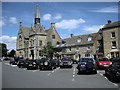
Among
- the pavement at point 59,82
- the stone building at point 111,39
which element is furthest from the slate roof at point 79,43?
the pavement at point 59,82

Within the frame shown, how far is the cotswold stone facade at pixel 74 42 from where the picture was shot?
4241cm

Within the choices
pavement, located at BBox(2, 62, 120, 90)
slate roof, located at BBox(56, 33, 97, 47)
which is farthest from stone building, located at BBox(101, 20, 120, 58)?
pavement, located at BBox(2, 62, 120, 90)

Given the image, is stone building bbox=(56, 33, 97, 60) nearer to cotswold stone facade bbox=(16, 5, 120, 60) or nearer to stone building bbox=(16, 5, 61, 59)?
cotswold stone facade bbox=(16, 5, 120, 60)

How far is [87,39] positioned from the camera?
5353cm

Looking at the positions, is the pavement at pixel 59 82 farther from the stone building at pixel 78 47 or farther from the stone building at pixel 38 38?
the stone building at pixel 38 38

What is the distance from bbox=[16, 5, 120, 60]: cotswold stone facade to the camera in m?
42.4

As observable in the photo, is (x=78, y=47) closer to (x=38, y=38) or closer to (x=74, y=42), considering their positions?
(x=74, y=42)

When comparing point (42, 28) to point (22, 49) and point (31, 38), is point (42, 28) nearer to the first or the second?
point (31, 38)

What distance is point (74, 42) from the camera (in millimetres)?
57656

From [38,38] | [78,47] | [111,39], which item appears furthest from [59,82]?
[38,38]

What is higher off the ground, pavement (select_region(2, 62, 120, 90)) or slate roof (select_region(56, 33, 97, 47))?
slate roof (select_region(56, 33, 97, 47))

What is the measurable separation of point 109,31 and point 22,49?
49174 millimetres

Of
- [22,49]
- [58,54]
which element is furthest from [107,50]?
[22,49]

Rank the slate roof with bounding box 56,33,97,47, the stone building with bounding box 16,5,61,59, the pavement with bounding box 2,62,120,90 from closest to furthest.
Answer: the pavement with bounding box 2,62,120,90 → the slate roof with bounding box 56,33,97,47 → the stone building with bounding box 16,5,61,59
